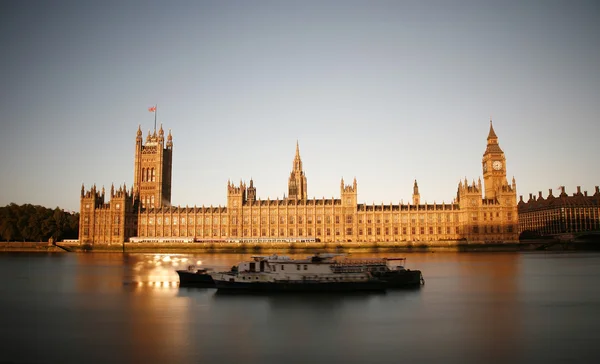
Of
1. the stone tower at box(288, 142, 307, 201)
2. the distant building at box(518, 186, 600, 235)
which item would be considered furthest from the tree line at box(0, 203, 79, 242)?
the distant building at box(518, 186, 600, 235)

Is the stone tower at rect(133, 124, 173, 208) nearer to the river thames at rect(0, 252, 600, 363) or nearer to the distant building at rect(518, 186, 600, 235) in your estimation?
the river thames at rect(0, 252, 600, 363)

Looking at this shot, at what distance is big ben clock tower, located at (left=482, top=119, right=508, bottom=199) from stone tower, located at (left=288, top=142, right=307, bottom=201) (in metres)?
48.4

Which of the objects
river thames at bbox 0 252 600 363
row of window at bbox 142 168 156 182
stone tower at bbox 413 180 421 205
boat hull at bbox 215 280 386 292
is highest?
row of window at bbox 142 168 156 182

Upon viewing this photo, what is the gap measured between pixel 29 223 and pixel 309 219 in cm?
6312

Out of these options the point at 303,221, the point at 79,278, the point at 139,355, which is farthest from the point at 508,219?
the point at 139,355

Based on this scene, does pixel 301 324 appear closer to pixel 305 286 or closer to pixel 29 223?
pixel 305 286

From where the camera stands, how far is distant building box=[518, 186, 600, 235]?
15388 centimetres

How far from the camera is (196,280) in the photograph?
5175 cm

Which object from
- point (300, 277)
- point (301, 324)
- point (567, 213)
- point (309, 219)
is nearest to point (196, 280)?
point (300, 277)

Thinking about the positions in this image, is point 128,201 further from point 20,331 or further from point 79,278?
point 20,331

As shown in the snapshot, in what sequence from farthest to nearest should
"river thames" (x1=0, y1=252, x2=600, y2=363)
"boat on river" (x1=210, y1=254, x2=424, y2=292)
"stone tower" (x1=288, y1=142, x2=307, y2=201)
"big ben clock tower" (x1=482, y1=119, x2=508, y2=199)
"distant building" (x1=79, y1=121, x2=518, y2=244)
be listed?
"stone tower" (x1=288, y1=142, x2=307, y2=201)
"big ben clock tower" (x1=482, y1=119, x2=508, y2=199)
"distant building" (x1=79, y1=121, x2=518, y2=244)
"boat on river" (x1=210, y1=254, x2=424, y2=292)
"river thames" (x1=0, y1=252, x2=600, y2=363)

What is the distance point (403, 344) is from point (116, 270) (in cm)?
4951

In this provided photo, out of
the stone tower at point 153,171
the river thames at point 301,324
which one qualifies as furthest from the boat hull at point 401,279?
the stone tower at point 153,171

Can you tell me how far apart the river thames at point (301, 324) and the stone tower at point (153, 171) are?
9299 centimetres
